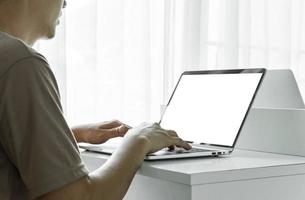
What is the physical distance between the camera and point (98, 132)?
1335 mm

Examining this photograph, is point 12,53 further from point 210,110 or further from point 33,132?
point 210,110

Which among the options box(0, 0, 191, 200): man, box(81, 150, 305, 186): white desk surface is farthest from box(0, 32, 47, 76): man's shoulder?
box(81, 150, 305, 186): white desk surface

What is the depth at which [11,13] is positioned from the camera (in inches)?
36.6

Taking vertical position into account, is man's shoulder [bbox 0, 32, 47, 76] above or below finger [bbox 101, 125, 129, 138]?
above

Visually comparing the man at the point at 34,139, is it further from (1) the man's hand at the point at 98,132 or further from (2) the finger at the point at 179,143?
(1) the man's hand at the point at 98,132

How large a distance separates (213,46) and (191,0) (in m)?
0.21

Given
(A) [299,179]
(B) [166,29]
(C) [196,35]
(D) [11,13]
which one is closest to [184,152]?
(A) [299,179]

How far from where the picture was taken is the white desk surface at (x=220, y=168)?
3.20 feet

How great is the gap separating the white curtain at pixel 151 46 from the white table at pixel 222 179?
25.8 inches

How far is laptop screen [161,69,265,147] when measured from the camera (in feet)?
4.12

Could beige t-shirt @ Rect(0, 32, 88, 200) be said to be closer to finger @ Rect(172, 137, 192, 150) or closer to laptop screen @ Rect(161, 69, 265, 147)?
finger @ Rect(172, 137, 192, 150)

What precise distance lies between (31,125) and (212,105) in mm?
589

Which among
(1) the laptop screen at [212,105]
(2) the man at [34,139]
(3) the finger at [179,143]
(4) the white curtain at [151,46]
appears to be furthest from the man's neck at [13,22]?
(4) the white curtain at [151,46]

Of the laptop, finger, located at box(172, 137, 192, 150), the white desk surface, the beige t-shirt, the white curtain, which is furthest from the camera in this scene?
the white curtain
